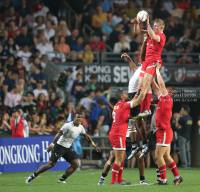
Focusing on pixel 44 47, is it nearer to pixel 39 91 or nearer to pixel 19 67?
pixel 19 67

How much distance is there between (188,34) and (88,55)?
15.4 ft

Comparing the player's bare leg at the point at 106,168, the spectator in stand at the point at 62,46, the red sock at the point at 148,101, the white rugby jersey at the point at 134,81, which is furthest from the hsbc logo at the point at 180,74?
the red sock at the point at 148,101

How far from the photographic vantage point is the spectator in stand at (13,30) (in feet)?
72.5

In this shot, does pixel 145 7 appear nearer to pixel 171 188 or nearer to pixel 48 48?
pixel 48 48

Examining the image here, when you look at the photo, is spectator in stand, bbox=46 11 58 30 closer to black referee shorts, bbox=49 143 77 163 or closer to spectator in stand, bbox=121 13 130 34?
spectator in stand, bbox=121 13 130 34

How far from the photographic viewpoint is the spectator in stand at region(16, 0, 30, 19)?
23.1 m

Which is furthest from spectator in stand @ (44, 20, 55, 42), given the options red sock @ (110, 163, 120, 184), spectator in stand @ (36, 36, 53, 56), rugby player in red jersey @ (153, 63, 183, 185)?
red sock @ (110, 163, 120, 184)

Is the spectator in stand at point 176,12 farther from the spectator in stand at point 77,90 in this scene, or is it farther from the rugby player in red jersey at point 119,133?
the rugby player in red jersey at point 119,133

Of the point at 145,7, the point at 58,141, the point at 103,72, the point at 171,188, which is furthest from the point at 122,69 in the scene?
the point at 171,188

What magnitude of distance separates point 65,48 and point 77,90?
93.3 inches

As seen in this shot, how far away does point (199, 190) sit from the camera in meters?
11.1

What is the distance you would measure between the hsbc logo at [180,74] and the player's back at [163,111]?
8370mm

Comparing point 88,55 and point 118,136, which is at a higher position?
point 88,55

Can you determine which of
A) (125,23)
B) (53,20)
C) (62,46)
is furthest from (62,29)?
(125,23)
